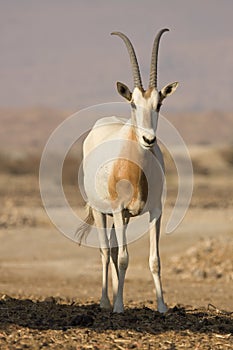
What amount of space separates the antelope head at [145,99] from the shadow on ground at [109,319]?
1.91 metres

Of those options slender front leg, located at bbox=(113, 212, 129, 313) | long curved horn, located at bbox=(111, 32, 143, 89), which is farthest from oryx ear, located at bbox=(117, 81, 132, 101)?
slender front leg, located at bbox=(113, 212, 129, 313)

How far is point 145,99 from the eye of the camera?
9.23m

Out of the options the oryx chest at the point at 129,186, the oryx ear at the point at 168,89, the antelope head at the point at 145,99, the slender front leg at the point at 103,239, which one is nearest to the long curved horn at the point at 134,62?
the antelope head at the point at 145,99

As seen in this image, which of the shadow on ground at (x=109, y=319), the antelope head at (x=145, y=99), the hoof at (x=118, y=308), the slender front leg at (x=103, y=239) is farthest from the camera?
the slender front leg at (x=103, y=239)

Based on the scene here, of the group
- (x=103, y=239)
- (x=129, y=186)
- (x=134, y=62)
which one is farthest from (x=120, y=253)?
(x=134, y=62)

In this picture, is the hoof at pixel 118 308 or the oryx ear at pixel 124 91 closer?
the oryx ear at pixel 124 91

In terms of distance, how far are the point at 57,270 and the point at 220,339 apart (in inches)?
437

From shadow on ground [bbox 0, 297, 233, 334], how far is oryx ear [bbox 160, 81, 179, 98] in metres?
2.52

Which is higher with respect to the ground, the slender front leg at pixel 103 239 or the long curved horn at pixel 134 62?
the long curved horn at pixel 134 62

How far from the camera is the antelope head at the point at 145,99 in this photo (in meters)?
9.09

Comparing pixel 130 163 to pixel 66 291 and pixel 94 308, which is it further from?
pixel 66 291

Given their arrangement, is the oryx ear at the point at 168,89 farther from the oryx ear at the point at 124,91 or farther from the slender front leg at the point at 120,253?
the slender front leg at the point at 120,253

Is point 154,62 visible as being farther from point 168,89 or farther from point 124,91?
point 124,91

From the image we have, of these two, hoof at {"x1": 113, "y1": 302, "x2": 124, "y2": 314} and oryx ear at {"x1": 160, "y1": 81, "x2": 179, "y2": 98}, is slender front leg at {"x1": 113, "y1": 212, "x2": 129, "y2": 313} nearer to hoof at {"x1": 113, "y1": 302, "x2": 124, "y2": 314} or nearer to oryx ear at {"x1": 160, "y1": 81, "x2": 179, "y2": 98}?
hoof at {"x1": 113, "y1": 302, "x2": 124, "y2": 314}
